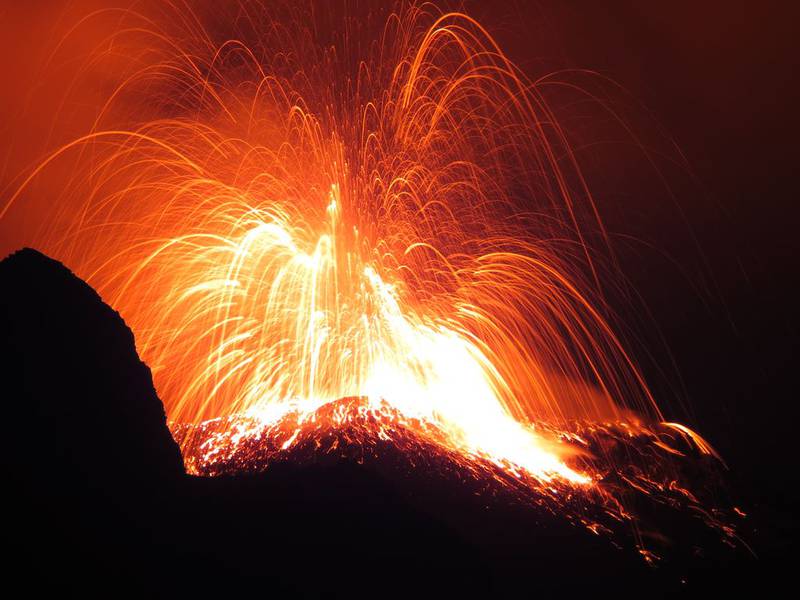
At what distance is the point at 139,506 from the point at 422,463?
17594 millimetres

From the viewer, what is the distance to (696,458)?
63.3 meters

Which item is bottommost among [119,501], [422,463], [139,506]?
[139,506]

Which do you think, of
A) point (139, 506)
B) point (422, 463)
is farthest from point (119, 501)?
point (422, 463)

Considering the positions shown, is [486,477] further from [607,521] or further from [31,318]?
[31,318]

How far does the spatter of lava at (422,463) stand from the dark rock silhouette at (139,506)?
4419 millimetres

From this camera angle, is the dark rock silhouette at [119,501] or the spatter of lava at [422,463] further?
the spatter of lava at [422,463]

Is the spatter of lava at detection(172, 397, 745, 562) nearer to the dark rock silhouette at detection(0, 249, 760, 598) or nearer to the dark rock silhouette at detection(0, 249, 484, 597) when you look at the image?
the dark rock silhouette at detection(0, 249, 760, 598)

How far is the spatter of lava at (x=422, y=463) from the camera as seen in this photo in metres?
30.9

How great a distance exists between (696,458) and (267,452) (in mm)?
52877

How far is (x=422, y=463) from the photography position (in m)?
31.3

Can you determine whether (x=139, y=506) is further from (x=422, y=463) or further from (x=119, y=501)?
(x=422, y=463)

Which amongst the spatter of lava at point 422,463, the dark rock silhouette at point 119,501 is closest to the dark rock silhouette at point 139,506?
the dark rock silhouette at point 119,501

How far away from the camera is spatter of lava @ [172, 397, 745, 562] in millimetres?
30938

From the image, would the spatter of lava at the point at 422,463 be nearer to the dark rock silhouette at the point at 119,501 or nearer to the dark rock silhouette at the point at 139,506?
the dark rock silhouette at the point at 139,506
